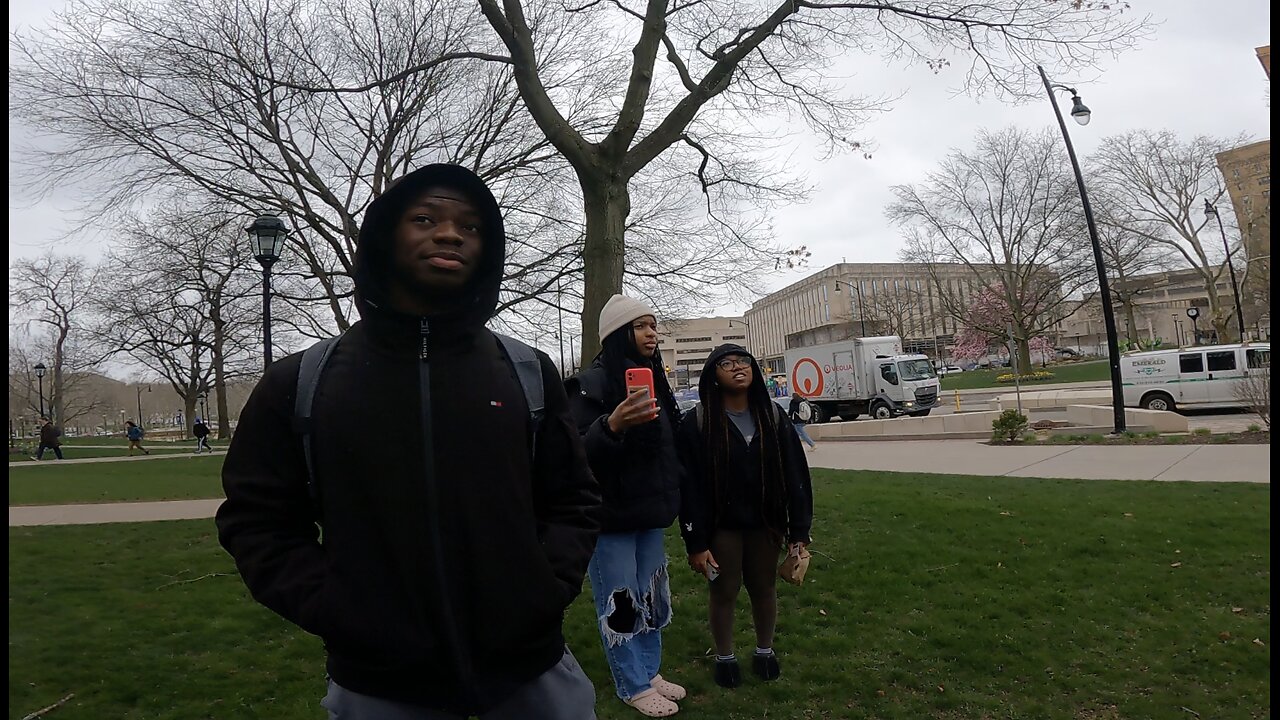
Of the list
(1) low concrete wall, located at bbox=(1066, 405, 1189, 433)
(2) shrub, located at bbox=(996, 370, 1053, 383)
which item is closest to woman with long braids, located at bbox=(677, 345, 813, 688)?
(1) low concrete wall, located at bbox=(1066, 405, 1189, 433)

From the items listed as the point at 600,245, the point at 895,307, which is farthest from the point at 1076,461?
the point at 895,307

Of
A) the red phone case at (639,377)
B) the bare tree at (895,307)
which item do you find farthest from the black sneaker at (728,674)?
the bare tree at (895,307)

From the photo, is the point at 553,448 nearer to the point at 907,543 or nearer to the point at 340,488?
the point at 340,488

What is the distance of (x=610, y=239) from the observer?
6.98 m

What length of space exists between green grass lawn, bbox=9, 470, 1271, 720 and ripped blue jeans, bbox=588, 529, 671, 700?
0.26m

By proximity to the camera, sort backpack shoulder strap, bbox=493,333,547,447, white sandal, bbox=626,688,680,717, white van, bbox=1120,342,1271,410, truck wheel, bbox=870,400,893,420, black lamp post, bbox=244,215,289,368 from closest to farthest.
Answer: backpack shoulder strap, bbox=493,333,547,447 → white sandal, bbox=626,688,680,717 → black lamp post, bbox=244,215,289,368 → white van, bbox=1120,342,1271,410 → truck wheel, bbox=870,400,893,420

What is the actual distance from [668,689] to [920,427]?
16.7 metres

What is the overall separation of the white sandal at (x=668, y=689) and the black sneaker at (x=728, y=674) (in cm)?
22

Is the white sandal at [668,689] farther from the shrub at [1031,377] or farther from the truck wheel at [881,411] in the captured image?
the shrub at [1031,377]

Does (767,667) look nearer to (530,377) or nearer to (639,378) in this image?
(639,378)

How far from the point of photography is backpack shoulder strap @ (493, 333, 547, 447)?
1821mm

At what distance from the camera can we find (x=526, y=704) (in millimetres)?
1709

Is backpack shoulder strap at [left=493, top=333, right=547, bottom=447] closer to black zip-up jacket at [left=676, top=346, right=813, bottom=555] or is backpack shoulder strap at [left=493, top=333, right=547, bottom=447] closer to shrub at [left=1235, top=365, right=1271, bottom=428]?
black zip-up jacket at [left=676, top=346, right=813, bottom=555]

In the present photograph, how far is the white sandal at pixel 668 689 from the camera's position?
374 centimetres
